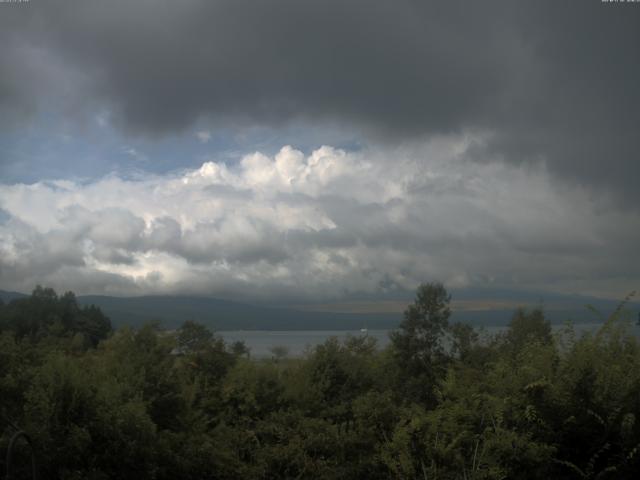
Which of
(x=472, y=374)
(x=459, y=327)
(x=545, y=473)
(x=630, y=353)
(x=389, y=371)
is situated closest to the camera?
(x=545, y=473)

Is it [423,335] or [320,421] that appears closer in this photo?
[320,421]

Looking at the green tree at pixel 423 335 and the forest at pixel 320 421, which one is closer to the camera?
the forest at pixel 320 421

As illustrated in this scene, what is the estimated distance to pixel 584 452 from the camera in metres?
7.71

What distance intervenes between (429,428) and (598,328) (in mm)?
2978

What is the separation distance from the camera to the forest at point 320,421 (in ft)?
23.2

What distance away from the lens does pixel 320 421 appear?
9594 millimetres

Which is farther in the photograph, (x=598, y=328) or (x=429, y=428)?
(x=598, y=328)

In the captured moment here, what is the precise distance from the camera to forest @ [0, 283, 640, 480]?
7.08 metres

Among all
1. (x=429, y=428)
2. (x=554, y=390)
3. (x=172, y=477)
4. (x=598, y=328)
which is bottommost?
(x=172, y=477)

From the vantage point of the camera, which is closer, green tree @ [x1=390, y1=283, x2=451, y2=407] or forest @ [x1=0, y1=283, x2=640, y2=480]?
forest @ [x1=0, y1=283, x2=640, y2=480]

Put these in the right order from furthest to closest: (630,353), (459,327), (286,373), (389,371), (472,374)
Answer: (459,327)
(389,371)
(286,373)
(472,374)
(630,353)

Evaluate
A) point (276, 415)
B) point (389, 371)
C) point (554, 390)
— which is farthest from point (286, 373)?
point (554, 390)

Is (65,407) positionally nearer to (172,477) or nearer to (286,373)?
(172,477)

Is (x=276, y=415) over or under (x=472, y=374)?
under
